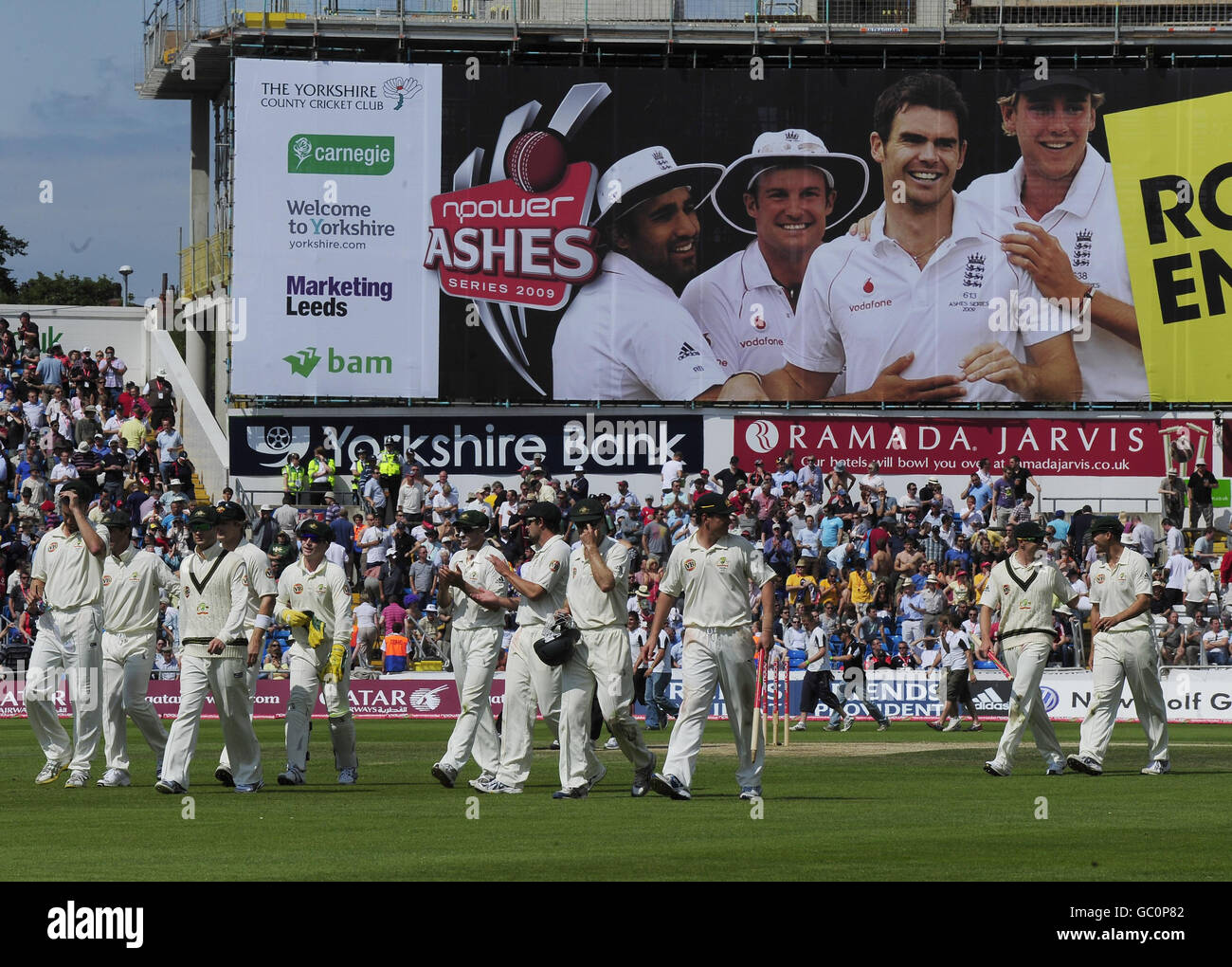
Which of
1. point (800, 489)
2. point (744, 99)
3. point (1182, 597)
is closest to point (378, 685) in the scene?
point (800, 489)

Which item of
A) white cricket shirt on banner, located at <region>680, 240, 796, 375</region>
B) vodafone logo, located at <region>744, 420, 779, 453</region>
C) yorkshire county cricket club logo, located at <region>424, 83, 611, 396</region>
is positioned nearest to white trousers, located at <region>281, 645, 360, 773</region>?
yorkshire county cricket club logo, located at <region>424, 83, 611, 396</region>

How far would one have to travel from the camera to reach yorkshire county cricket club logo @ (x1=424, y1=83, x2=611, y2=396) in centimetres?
4047

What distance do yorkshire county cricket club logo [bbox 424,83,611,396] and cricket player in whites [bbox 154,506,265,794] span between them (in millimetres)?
25703

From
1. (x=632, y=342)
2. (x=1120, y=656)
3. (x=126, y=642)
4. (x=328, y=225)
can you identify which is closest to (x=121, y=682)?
(x=126, y=642)

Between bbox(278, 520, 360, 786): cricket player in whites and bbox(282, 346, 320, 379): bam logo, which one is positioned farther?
bbox(282, 346, 320, 379): bam logo

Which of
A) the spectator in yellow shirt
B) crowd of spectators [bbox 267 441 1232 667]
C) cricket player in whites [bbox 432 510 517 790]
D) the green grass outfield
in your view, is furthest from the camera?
the spectator in yellow shirt

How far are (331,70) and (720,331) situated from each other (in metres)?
10.0

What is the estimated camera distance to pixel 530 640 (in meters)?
14.9

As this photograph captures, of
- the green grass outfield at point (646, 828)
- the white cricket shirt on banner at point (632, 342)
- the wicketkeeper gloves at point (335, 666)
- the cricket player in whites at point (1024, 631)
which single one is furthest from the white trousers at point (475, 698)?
the white cricket shirt on banner at point (632, 342)

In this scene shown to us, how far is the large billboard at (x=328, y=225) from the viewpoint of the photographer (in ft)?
131

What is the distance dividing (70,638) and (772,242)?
26602 millimetres

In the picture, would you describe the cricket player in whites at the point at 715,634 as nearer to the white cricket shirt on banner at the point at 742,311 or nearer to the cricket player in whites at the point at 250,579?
the cricket player in whites at the point at 250,579

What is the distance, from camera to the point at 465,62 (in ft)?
133
